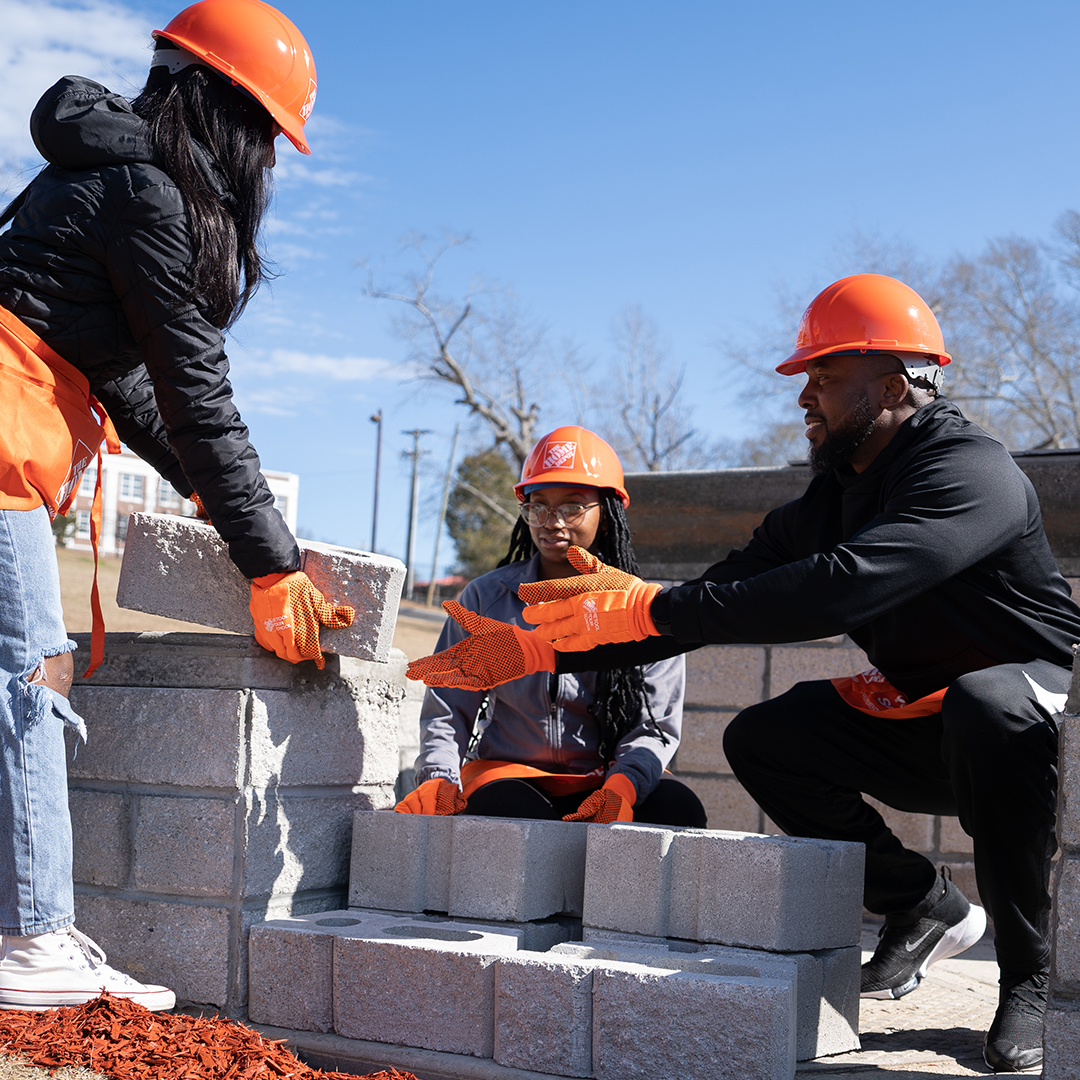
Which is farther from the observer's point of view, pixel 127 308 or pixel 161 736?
pixel 161 736

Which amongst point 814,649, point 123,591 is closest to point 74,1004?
point 123,591

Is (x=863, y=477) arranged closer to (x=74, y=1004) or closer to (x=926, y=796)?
(x=926, y=796)

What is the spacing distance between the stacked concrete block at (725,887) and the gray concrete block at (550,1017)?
0.35 m

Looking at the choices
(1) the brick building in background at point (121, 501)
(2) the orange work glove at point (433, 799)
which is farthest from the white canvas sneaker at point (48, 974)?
(1) the brick building in background at point (121, 501)

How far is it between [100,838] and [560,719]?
133 centimetres

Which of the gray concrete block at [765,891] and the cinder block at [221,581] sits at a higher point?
the cinder block at [221,581]

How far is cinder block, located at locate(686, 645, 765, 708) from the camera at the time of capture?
464 centimetres

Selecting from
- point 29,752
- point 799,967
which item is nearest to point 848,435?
point 799,967

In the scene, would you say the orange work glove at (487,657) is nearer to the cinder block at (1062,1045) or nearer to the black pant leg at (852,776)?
the black pant leg at (852,776)

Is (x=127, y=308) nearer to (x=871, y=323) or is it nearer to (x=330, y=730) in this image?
(x=330, y=730)

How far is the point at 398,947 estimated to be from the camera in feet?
7.88

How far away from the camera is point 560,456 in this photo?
143 inches

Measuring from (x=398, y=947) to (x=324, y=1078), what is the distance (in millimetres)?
301

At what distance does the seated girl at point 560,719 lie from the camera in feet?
10.3
